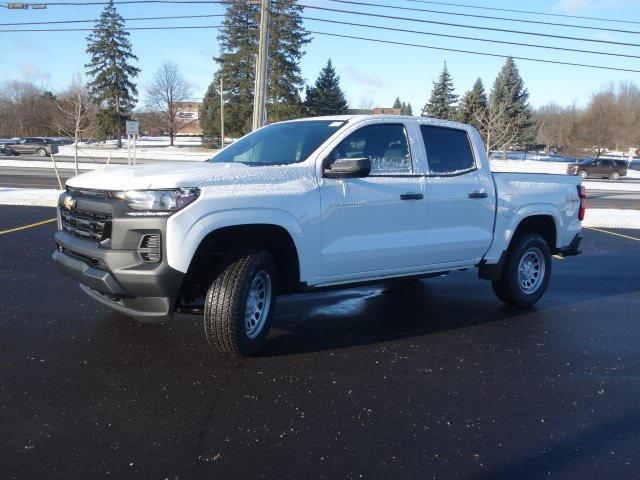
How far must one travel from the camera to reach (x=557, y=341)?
498cm

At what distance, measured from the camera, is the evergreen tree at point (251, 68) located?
52156 mm

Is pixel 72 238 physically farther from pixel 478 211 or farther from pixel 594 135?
pixel 594 135

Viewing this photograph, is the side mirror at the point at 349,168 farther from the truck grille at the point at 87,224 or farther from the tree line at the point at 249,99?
the tree line at the point at 249,99

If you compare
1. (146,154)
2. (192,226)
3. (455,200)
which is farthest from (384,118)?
(146,154)

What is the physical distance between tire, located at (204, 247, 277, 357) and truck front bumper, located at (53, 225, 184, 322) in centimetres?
33

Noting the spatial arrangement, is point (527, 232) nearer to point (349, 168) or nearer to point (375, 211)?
point (375, 211)

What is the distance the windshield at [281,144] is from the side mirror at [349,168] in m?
0.31

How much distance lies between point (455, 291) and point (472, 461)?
3.97m

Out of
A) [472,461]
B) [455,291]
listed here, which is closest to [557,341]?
[455,291]

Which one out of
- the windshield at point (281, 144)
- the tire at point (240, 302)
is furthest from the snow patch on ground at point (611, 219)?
the tire at point (240, 302)

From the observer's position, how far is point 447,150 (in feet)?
17.7

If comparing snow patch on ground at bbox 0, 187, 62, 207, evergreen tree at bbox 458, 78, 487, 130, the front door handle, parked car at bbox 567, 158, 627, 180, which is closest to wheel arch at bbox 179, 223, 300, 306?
the front door handle

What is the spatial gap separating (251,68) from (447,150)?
53.1 metres

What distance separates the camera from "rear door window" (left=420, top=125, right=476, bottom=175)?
5223mm
